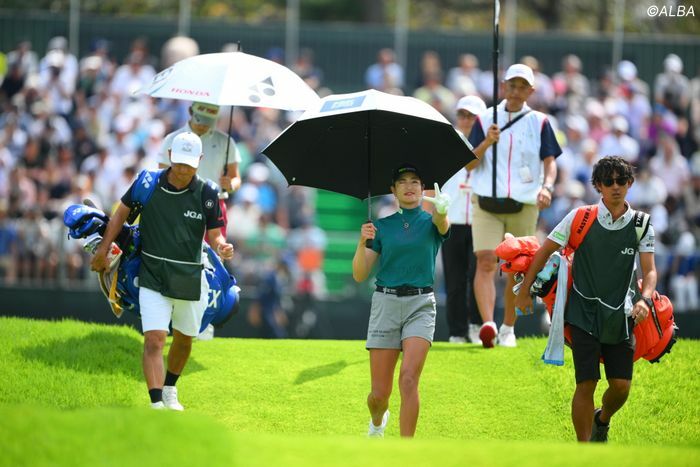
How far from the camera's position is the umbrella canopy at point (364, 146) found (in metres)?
9.56

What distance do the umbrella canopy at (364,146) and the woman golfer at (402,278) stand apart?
0.54m

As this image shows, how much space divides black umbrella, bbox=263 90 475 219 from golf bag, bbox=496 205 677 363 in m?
0.89

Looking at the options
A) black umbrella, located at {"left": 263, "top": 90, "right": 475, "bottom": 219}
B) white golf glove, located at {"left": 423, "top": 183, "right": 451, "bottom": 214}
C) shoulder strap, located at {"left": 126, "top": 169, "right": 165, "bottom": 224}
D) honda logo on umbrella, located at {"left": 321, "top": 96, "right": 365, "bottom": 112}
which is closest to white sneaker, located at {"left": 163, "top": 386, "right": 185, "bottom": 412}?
shoulder strap, located at {"left": 126, "top": 169, "right": 165, "bottom": 224}

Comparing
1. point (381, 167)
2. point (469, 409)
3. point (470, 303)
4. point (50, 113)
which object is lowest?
point (469, 409)

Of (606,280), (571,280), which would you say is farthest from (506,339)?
(606,280)

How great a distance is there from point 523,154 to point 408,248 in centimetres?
356

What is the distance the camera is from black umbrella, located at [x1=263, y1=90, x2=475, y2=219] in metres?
A: 9.56

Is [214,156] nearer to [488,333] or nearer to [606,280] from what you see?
[488,333]

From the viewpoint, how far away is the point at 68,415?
7.89 meters

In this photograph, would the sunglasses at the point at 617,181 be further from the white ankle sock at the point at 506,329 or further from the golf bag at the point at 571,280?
the white ankle sock at the point at 506,329

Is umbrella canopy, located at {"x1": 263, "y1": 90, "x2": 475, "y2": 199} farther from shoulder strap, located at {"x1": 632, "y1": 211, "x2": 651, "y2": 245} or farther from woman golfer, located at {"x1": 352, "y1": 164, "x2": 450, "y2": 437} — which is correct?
shoulder strap, located at {"x1": 632, "y1": 211, "x2": 651, "y2": 245}

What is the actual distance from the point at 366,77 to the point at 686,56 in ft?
19.6

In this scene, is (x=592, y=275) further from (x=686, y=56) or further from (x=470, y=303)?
(x=686, y=56)

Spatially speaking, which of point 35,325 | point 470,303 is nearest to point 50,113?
point 35,325
